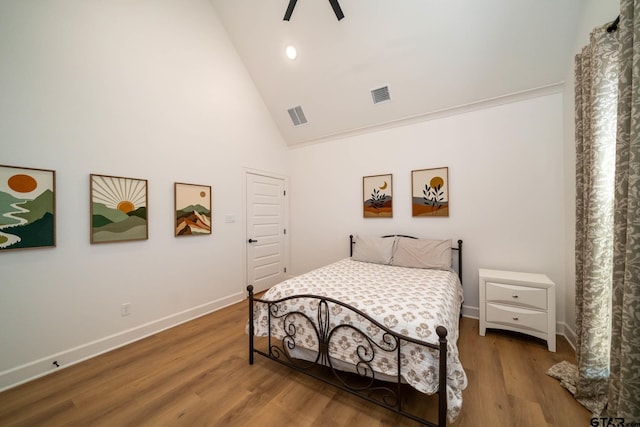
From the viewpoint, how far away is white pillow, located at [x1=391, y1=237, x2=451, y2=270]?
2.87 metres

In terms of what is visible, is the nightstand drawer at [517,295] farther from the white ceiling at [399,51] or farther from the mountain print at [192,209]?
the mountain print at [192,209]

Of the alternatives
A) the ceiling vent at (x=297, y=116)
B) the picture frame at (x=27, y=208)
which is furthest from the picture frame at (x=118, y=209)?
the ceiling vent at (x=297, y=116)

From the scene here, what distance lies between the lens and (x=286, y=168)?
4570 millimetres

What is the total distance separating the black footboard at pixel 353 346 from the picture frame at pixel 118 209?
161 centimetres

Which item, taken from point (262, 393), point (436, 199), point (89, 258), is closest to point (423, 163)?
point (436, 199)

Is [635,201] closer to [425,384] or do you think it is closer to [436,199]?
[425,384]

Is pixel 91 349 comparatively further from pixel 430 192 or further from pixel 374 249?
pixel 430 192

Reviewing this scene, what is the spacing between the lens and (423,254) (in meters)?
2.97

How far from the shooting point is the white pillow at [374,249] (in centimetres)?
318

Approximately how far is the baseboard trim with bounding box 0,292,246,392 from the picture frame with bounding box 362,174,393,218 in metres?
2.71

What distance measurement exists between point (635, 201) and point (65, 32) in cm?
425

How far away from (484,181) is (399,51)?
191cm

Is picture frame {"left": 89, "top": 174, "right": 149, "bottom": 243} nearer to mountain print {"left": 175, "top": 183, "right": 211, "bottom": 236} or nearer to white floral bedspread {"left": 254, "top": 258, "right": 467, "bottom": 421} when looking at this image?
mountain print {"left": 175, "top": 183, "right": 211, "bottom": 236}

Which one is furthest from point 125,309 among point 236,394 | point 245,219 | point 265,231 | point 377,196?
point 377,196
